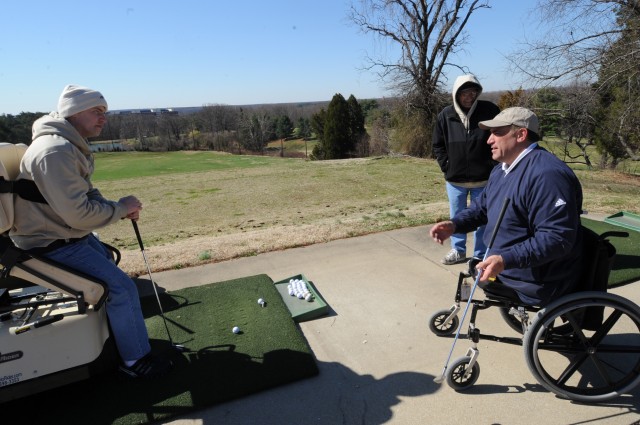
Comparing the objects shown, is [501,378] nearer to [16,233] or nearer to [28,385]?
[28,385]

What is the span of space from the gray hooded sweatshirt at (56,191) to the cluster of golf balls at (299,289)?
6.12 feet

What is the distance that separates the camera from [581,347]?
2479 mm

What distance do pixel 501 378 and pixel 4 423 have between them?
10.3 ft

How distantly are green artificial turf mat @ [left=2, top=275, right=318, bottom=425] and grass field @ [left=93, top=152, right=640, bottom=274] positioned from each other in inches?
49.1

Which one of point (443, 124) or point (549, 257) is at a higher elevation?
point (443, 124)

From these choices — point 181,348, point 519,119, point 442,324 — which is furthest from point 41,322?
point 519,119

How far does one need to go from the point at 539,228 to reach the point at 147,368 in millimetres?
2652

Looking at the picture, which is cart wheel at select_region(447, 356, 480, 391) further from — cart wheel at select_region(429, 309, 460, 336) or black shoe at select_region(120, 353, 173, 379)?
black shoe at select_region(120, 353, 173, 379)

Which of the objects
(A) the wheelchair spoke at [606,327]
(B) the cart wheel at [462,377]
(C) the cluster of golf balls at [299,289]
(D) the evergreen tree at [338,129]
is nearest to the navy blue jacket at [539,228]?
(A) the wheelchair spoke at [606,327]

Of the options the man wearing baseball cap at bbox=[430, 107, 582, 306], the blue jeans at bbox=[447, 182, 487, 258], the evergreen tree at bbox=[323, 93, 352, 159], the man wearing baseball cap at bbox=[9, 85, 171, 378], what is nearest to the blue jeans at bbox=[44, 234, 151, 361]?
the man wearing baseball cap at bbox=[9, 85, 171, 378]

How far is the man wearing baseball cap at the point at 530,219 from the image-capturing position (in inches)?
86.0

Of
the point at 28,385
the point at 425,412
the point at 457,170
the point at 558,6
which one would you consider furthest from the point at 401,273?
the point at 558,6

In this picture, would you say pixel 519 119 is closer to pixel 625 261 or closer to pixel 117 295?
pixel 117 295

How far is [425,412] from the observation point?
7.82 ft
